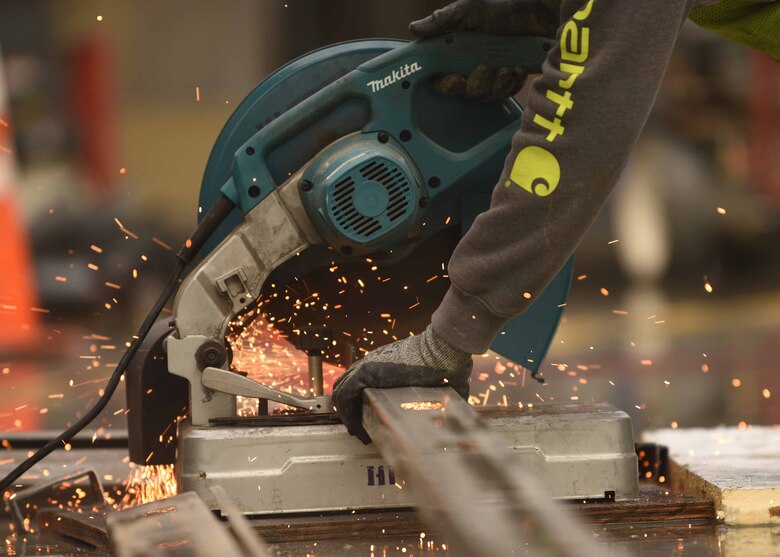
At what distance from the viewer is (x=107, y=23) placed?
1077 centimetres

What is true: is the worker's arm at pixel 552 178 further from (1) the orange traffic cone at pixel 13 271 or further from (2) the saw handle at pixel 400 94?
(1) the orange traffic cone at pixel 13 271

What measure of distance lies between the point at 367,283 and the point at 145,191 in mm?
8177

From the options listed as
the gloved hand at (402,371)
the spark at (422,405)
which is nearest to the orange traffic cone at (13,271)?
the gloved hand at (402,371)

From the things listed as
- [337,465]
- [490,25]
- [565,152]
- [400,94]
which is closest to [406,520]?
[337,465]

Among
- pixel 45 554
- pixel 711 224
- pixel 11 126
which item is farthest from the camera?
pixel 711 224

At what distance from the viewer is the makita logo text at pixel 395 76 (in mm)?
2895

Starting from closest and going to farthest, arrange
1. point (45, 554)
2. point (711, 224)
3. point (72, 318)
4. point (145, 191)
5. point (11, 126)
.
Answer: point (45, 554)
point (72, 318)
point (11, 126)
point (145, 191)
point (711, 224)

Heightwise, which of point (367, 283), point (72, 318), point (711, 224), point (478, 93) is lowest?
point (367, 283)

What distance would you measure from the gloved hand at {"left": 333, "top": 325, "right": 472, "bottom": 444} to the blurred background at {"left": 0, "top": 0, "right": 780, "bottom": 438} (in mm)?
4224

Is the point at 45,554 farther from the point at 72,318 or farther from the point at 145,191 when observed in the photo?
the point at 145,191

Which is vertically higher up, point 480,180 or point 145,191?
point 145,191

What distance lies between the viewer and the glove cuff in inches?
104

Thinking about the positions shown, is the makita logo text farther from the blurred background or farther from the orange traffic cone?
the orange traffic cone

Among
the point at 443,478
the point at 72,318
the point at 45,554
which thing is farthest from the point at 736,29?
the point at 72,318
